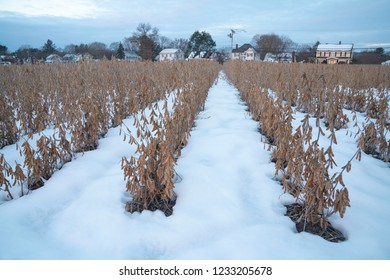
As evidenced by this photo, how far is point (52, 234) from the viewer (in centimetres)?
195

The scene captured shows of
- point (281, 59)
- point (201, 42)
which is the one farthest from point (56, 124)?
point (201, 42)

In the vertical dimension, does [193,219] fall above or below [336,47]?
below

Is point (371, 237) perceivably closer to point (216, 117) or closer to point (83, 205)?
point (83, 205)

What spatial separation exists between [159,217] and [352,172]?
2365mm

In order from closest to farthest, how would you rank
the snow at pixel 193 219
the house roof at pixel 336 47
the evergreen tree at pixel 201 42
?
the snow at pixel 193 219 → the house roof at pixel 336 47 → the evergreen tree at pixel 201 42

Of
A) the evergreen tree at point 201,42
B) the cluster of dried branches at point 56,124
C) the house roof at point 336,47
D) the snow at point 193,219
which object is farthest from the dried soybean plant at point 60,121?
the evergreen tree at point 201,42

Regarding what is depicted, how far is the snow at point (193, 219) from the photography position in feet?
5.90

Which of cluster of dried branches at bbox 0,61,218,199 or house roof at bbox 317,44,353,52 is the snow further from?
house roof at bbox 317,44,353,52

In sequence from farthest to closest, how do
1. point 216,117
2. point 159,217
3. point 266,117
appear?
point 216,117, point 266,117, point 159,217

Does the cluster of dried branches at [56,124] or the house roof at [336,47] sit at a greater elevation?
the house roof at [336,47]

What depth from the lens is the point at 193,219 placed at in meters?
2.11

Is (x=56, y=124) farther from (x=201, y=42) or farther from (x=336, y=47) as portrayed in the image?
(x=201, y=42)

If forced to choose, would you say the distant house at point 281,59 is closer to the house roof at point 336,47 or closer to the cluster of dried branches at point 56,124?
the cluster of dried branches at point 56,124

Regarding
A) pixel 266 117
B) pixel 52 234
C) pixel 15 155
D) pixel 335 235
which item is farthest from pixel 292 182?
pixel 15 155
